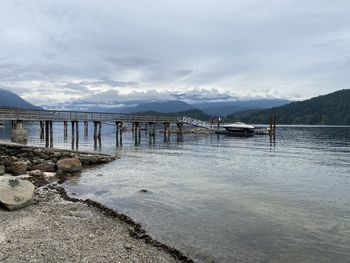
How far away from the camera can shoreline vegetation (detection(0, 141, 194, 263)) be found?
12.3 meters

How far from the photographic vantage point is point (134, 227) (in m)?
16.9

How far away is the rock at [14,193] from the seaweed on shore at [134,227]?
3.20 meters

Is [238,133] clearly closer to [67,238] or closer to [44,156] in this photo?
[44,156]

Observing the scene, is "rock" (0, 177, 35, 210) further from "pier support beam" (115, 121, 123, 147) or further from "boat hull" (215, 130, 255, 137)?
"boat hull" (215, 130, 255, 137)

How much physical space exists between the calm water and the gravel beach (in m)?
1.72

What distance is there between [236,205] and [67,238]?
1088cm

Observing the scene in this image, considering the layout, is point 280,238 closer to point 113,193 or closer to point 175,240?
point 175,240

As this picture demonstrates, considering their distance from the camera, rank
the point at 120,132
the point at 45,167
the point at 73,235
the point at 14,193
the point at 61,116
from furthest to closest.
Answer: the point at 120,132 → the point at 61,116 → the point at 45,167 → the point at 14,193 → the point at 73,235

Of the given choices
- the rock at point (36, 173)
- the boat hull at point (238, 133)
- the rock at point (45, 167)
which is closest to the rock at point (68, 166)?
the rock at point (45, 167)

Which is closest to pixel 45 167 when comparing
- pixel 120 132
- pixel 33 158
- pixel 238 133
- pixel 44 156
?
pixel 33 158

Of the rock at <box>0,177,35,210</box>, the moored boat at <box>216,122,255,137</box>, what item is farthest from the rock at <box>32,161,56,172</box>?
the moored boat at <box>216,122,255,137</box>

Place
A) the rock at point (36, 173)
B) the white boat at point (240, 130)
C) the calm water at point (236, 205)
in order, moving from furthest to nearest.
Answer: the white boat at point (240, 130), the rock at point (36, 173), the calm water at point (236, 205)

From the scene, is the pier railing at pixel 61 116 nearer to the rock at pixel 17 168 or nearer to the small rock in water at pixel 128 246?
the rock at pixel 17 168

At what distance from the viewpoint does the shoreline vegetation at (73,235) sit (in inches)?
483
